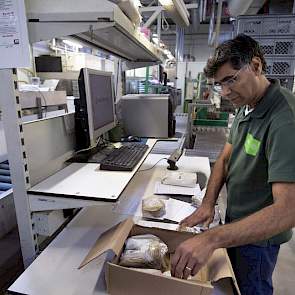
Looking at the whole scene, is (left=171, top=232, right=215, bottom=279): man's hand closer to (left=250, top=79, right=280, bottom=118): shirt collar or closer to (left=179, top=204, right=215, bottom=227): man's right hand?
(left=179, top=204, right=215, bottom=227): man's right hand

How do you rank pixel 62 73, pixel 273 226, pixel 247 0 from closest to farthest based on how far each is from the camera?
pixel 273 226
pixel 62 73
pixel 247 0

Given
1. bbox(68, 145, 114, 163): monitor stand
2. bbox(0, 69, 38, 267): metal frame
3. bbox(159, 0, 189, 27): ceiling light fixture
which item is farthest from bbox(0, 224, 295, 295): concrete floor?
bbox(159, 0, 189, 27): ceiling light fixture

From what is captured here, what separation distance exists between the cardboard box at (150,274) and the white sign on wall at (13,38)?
66 cm

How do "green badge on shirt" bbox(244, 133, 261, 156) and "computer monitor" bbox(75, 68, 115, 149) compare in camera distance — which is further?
"computer monitor" bbox(75, 68, 115, 149)

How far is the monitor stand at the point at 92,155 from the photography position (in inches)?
52.1

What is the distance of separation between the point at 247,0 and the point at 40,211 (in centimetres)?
328

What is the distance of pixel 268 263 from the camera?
3.22ft

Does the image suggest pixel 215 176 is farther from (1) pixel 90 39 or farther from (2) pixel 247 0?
(2) pixel 247 0

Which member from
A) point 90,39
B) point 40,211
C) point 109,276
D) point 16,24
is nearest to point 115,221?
point 40,211

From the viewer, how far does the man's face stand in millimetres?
910

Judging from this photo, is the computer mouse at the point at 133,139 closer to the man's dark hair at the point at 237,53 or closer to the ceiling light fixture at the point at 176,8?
the ceiling light fixture at the point at 176,8

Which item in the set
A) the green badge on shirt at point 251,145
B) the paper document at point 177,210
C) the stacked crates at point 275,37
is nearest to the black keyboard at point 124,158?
the paper document at point 177,210

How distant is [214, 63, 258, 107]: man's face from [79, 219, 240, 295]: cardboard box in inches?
21.3

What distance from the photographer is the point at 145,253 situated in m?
0.80
